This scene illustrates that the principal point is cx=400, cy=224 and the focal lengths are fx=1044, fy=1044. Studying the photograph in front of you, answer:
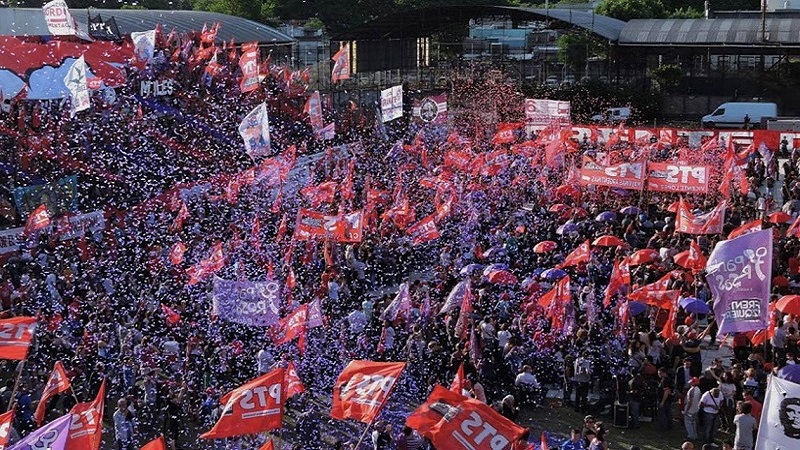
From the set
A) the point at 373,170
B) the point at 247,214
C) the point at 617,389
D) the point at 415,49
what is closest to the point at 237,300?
the point at 617,389

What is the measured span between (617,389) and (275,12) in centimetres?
5253

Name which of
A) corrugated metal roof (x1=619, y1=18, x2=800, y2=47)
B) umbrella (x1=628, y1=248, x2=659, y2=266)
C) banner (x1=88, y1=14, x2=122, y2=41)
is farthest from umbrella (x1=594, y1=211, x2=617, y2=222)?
corrugated metal roof (x1=619, y1=18, x2=800, y2=47)

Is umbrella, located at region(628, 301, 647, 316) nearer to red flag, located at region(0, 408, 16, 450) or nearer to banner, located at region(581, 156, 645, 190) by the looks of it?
banner, located at region(581, 156, 645, 190)

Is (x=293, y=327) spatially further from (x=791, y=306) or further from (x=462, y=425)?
(x=791, y=306)

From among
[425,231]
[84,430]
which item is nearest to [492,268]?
[425,231]

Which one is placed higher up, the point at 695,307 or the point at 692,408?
the point at 695,307

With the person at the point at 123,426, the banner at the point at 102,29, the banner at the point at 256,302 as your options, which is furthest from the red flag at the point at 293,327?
the banner at the point at 102,29

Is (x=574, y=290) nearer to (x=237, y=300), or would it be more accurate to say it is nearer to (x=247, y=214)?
(x=237, y=300)

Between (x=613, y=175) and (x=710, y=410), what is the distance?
34.2ft

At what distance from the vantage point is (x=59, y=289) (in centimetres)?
1831

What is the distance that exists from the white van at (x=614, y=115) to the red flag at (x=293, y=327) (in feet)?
88.6

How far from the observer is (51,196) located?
22531 mm

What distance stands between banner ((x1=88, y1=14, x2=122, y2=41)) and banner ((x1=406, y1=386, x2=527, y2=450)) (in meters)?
23.5

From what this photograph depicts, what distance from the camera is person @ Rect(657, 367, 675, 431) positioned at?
44.7 ft
